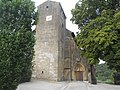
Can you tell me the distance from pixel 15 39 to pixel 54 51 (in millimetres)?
22878

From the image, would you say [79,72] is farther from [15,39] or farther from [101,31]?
[15,39]

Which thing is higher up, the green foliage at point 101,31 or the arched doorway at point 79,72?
the green foliage at point 101,31

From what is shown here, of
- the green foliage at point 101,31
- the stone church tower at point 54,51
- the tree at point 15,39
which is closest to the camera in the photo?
the tree at point 15,39

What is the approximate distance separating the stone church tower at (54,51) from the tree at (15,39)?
20.4 m

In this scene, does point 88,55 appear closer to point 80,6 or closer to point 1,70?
point 80,6

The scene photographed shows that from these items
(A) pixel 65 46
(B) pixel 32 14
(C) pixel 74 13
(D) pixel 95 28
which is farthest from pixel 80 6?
(B) pixel 32 14

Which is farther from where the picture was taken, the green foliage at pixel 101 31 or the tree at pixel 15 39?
the green foliage at pixel 101 31

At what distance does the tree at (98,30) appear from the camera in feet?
67.3

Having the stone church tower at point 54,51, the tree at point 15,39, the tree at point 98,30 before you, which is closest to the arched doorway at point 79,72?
the stone church tower at point 54,51

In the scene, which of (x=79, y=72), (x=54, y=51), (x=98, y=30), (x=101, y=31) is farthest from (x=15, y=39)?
(x=79, y=72)

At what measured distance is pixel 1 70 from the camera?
1009 cm

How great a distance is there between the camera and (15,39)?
10.8 m

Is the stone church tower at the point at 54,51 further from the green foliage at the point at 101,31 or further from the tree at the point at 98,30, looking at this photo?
the green foliage at the point at 101,31

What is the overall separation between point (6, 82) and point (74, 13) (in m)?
18.7
